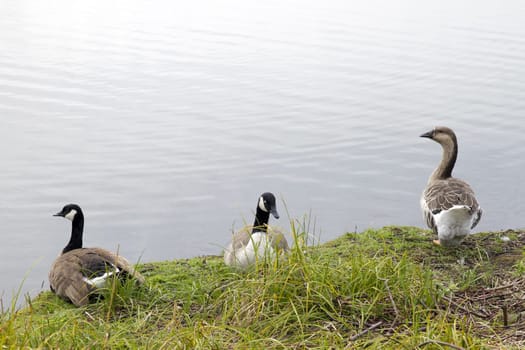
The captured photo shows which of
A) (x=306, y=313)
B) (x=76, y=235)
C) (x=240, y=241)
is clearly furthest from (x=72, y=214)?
(x=306, y=313)

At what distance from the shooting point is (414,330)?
186 inches

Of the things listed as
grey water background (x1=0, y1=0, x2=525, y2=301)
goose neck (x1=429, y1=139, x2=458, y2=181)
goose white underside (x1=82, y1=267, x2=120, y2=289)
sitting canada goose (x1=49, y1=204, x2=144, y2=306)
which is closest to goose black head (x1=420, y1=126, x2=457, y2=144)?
goose neck (x1=429, y1=139, x2=458, y2=181)

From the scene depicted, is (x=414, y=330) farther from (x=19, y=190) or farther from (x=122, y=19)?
(x=122, y=19)

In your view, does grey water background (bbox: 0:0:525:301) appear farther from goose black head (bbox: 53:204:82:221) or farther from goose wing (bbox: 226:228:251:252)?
goose black head (bbox: 53:204:82:221)

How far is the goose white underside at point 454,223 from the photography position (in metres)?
7.62

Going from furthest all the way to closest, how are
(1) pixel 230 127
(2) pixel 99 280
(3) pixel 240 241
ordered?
(1) pixel 230 127
(3) pixel 240 241
(2) pixel 99 280

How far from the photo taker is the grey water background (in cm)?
1102

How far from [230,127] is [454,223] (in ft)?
26.2

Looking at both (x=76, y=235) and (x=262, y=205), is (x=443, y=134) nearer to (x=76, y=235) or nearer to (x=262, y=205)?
(x=262, y=205)

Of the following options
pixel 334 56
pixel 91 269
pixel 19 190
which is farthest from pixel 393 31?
pixel 91 269

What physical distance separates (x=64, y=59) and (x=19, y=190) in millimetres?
9253

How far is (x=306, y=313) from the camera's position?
5238 millimetres

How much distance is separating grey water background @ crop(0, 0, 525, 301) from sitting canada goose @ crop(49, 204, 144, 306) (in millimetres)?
1606

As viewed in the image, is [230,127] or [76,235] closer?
[76,235]
